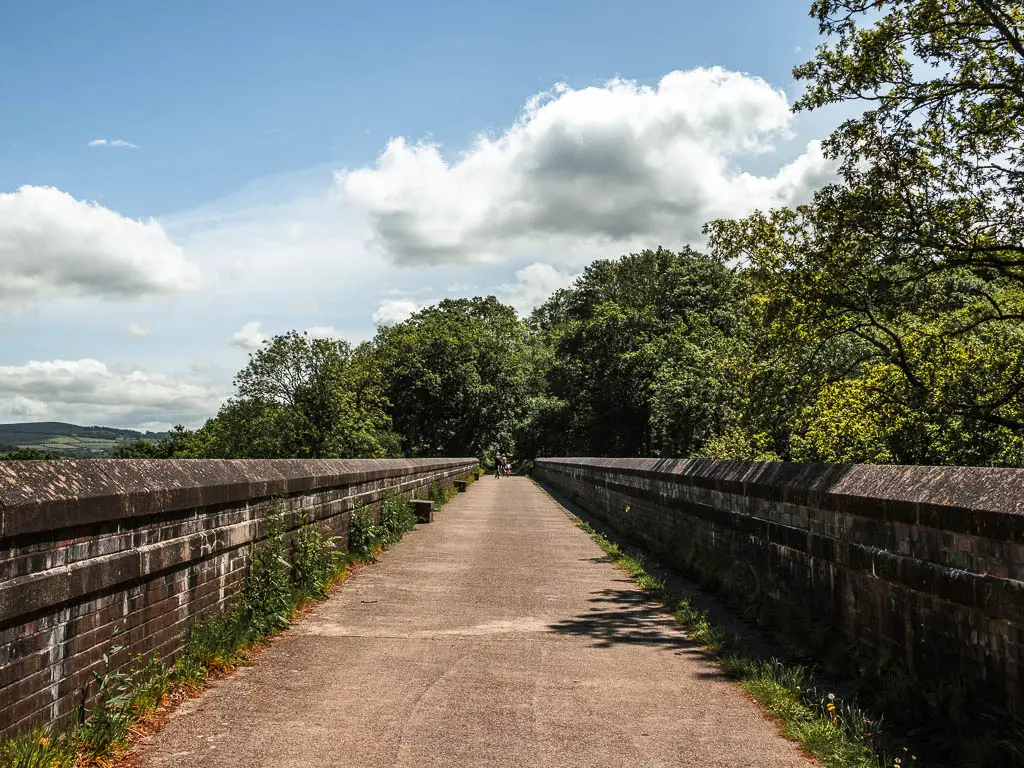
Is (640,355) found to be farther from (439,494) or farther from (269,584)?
(269,584)

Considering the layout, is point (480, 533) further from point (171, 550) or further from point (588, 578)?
point (171, 550)

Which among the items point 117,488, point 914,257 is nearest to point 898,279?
point 914,257

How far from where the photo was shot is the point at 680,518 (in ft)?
39.6

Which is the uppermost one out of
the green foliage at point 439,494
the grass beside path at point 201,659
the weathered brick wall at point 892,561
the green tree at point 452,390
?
the green tree at point 452,390

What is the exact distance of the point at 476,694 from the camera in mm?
5324

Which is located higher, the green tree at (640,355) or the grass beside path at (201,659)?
the green tree at (640,355)

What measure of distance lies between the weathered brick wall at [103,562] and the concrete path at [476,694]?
0.58 meters

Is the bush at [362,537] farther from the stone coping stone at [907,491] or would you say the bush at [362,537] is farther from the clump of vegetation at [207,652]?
the stone coping stone at [907,491]

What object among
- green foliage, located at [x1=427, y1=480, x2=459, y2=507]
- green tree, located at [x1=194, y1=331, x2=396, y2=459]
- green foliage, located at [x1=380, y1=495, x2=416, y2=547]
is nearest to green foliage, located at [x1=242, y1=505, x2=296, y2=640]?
green foliage, located at [x1=380, y1=495, x2=416, y2=547]

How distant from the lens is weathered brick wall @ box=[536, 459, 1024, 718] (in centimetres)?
421

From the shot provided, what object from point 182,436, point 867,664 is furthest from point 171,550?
point 182,436

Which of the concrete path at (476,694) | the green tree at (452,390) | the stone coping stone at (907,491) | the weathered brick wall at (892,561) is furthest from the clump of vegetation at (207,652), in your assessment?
the green tree at (452,390)

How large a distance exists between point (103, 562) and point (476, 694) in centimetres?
237

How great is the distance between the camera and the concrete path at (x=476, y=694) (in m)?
4.27
